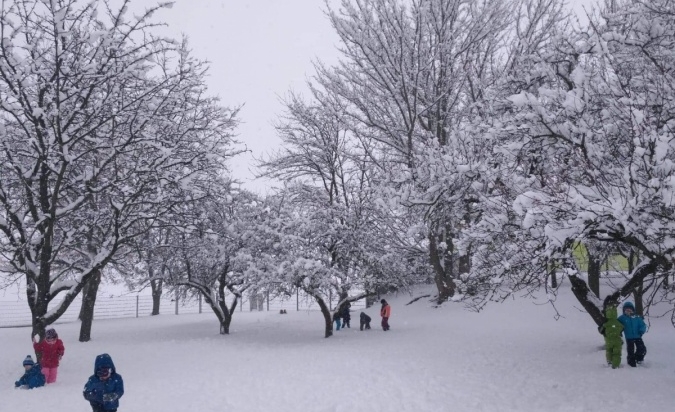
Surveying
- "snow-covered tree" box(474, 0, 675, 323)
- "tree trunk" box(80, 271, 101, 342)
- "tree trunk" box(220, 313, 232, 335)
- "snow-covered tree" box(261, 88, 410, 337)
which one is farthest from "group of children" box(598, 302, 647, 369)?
"tree trunk" box(80, 271, 101, 342)

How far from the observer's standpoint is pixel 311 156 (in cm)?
2319

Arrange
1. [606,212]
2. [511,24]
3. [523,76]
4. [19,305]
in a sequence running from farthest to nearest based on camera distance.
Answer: [19,305] → [511,24] → [523,76] → [606,212]

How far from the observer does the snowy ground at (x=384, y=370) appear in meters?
8.18

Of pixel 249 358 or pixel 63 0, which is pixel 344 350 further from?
pixel 63 0

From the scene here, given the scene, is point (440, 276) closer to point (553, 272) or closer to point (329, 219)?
point (329, 219)

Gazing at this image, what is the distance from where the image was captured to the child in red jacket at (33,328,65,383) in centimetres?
986

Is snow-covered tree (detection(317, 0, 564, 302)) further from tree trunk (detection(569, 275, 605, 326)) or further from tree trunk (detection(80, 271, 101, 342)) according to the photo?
tree trunk (detection(80, 271, 101, 342))

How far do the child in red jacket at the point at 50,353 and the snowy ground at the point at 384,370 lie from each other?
0.31 meters

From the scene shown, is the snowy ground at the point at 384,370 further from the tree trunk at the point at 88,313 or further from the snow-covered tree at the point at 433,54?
the snow-covered tree at the point at 433,54

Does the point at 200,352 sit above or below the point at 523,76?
below

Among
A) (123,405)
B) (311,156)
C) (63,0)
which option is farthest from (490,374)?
(311,156)

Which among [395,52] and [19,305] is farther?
[19,305]

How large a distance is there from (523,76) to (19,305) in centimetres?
3094

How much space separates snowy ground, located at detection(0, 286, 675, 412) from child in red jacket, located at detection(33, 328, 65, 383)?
1.03 feet
